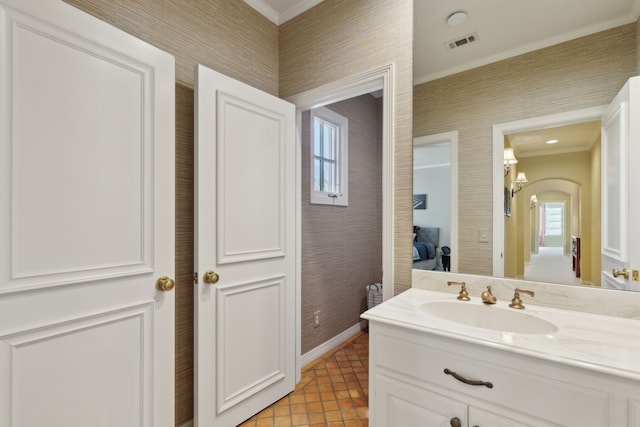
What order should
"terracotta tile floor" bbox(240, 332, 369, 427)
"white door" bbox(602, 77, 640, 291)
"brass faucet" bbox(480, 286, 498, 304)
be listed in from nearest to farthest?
"white door" bbox(602, 77, 640, 291) < "brass faucet" bbox(480, 286, 498, 304) < "terracotta tile floor" bbox(240, 332, 369, 427)

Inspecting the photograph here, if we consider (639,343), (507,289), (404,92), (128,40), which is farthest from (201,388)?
(404,92)

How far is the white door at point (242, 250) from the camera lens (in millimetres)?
1540

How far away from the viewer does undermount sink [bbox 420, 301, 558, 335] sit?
1153 mm

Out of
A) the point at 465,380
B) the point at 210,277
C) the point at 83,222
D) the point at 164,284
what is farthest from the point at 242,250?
the point at 465,380

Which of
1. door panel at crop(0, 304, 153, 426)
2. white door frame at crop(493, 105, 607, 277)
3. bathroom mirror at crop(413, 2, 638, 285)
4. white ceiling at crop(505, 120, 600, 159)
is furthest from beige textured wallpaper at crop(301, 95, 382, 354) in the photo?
white ceiling at crop(505, 120, 600, 159)

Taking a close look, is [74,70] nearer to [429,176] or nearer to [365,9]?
[365,9]

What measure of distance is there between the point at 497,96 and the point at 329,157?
5.16ft

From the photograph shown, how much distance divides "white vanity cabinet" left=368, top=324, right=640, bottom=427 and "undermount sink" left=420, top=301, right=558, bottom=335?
10.3 inches

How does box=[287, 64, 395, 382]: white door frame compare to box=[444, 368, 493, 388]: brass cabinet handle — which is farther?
box=[287, 64, 395, 382]: white door frame

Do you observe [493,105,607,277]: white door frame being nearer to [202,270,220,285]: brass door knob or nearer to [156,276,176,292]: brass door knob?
[202,270,220,285]: brass door knob

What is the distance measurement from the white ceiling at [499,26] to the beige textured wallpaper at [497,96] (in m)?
0.04

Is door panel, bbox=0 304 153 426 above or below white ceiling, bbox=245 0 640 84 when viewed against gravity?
below

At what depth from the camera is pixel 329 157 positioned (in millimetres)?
2775

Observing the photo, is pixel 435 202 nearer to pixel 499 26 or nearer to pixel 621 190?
pixel 621 190
